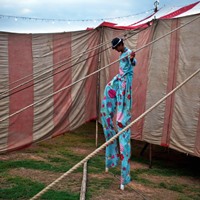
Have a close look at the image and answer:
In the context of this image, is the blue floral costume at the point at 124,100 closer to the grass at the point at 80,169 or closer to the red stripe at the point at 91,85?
the grass at the point at 80,169

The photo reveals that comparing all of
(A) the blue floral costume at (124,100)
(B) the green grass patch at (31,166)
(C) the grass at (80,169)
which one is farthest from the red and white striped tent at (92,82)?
(A) the blue floral costume at (124,100)

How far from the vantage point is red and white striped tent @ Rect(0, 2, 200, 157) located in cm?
411

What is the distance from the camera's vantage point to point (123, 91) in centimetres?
371

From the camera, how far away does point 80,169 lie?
4.30 metres

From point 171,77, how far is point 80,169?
1766mm

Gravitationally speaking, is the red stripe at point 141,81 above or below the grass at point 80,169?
above

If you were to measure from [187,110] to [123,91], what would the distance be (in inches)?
38.1

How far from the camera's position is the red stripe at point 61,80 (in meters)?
5.44

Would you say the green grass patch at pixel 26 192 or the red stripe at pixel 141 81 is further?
the red stripe at pixel 141 81

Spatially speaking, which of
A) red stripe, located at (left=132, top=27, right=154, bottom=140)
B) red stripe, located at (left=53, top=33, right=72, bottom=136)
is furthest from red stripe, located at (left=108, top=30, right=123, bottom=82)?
red stripe, located at (left=53, top=33, right=72, bottom=136)

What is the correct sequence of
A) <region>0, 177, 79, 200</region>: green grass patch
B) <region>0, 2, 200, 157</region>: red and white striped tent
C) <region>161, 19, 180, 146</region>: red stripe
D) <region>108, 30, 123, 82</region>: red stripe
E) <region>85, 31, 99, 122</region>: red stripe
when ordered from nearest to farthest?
<region>0, 177, 79, 200</region>: green grass patch, <region>0, 2, 200, 157</region>: red and white striped tent, <region>161, 19, 180, 146</region>: red stripe, <region>108, 30, 123, 82</region>: red stripe, <region>85, 31, 99, 122</region>: red stripe

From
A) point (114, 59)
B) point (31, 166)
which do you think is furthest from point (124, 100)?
point (114, 59)

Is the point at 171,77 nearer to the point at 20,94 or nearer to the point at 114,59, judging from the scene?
the point at 114,59

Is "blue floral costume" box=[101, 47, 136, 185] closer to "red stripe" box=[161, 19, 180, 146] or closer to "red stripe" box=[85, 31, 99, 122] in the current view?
"red stripe" box=[161, 19, 180, 146]
